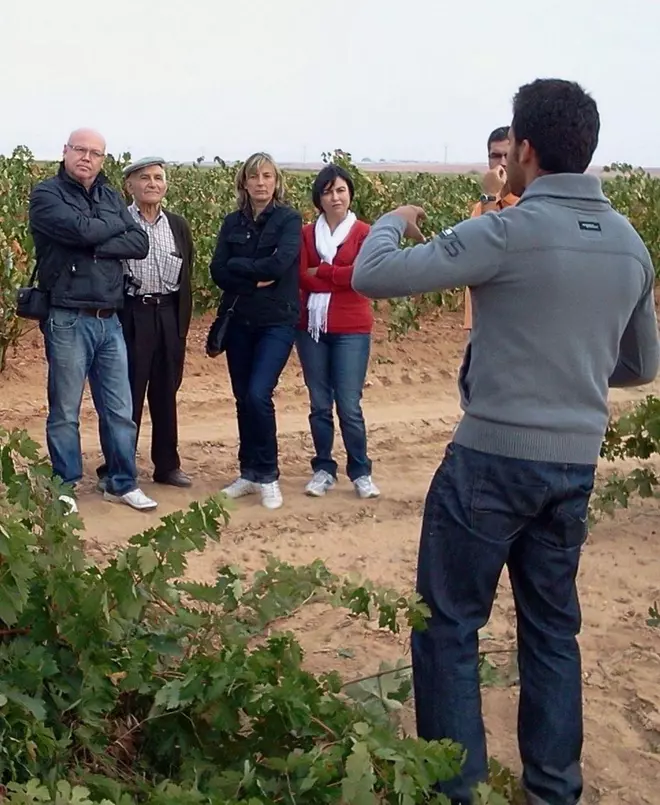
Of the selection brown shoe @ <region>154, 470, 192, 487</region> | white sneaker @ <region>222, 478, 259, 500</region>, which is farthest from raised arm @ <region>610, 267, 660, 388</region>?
brown shoe @ <region>154, 470, 192, 487</region>

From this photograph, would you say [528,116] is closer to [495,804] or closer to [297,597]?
[297,597]

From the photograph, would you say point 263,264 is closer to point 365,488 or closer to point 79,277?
point 79,277

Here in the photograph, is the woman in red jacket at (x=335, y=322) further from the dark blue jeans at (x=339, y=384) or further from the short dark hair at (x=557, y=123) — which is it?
the short dark hair at (x=557, y=123)

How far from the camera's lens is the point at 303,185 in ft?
48.9

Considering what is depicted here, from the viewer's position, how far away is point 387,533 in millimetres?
5637

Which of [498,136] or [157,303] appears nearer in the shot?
[498,136]

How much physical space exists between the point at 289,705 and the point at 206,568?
7.80 feet

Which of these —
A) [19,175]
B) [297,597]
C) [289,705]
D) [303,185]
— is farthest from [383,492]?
[19,175]

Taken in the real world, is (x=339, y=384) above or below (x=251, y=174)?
below

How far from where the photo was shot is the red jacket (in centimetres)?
589

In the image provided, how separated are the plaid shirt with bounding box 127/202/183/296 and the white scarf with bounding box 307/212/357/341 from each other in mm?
791

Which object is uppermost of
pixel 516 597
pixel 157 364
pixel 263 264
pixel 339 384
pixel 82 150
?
pixel 82 150

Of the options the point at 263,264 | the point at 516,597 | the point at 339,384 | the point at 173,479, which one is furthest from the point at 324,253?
the point at 516,597

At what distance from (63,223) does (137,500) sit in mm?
1560
